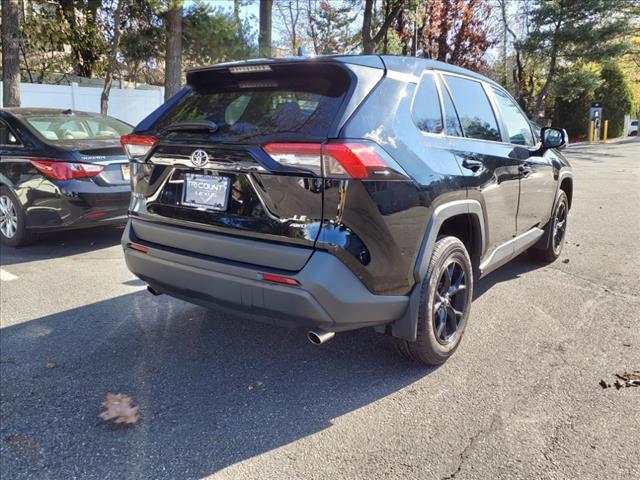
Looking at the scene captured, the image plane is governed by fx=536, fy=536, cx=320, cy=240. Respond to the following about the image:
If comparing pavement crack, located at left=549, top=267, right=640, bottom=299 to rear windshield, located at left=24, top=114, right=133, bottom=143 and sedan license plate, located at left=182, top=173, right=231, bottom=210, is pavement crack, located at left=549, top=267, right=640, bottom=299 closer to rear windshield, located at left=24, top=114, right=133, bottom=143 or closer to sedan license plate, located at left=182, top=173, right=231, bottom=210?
sedan license plate, located at left=182, top=173, right=231, bottom=210

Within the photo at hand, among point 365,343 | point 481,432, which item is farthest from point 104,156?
point 481,432

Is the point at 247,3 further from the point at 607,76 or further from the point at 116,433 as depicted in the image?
the point at 607,76

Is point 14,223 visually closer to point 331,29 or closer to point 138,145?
point 138,145

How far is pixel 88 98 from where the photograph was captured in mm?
15289

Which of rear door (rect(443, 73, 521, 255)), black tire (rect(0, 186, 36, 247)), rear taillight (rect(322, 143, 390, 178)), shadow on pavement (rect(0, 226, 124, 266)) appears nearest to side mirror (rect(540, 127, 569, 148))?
rear door (rect(443, 73, 521, 255))

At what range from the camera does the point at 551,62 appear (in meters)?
24.2

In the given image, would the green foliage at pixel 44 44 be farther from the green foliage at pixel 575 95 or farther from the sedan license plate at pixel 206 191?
the green foliage at pixel 575 95

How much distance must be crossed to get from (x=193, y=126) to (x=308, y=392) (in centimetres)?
162

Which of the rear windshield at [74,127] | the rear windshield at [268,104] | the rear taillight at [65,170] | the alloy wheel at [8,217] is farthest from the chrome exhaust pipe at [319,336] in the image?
the alloy wheel at [8,217]

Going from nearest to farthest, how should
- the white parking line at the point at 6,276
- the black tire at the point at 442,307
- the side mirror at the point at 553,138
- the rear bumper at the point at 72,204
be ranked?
the black tire at the point at 442,307, the side mirror at the point at 553,138, the white parking line at the point at 6,276, the rear bumper at the point at 72,204

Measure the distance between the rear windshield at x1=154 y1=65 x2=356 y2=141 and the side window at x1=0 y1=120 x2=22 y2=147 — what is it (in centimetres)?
378

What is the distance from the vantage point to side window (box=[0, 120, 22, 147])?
610 centimetres

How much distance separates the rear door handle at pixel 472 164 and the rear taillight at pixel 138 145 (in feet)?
6.12

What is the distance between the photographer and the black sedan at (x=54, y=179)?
5.69 meters
